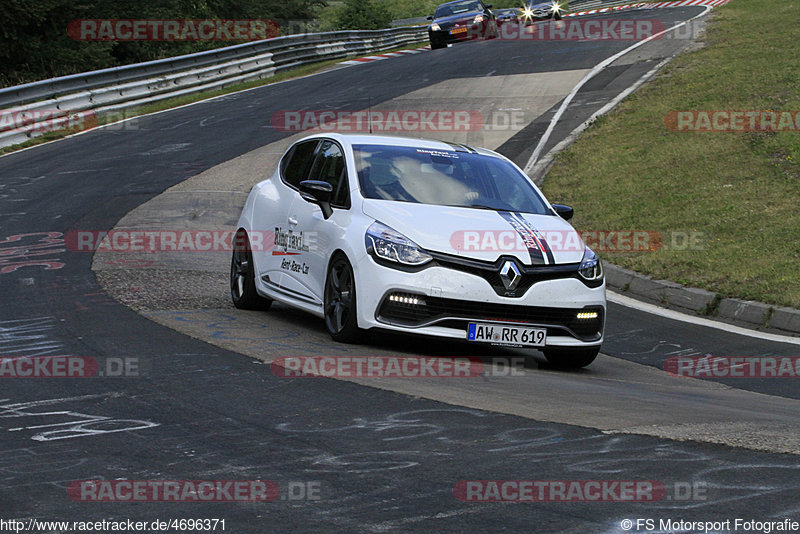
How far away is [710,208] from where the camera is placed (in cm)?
1460

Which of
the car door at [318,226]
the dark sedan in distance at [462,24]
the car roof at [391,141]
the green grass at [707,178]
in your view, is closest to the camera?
the car door at [318,226]

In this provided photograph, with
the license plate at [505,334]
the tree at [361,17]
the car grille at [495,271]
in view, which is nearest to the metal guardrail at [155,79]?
the car grille at [495,271]

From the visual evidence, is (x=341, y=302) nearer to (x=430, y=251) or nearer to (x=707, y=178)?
(x=430, y=251)

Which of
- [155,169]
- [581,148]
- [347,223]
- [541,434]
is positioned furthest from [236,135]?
[541,434]

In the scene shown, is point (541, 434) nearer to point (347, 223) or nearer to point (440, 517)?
point (440, 517)

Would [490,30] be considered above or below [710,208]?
above

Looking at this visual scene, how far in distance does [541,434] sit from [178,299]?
5558 mm

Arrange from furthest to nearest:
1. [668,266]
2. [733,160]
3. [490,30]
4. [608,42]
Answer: [490,30] → [608,42] → [733,160] → [668,266]

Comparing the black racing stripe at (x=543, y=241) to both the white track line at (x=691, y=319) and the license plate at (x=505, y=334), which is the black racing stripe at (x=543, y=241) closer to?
the license plate at (x=505, y=334)

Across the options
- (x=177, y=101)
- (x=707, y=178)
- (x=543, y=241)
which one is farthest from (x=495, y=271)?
(x=177, y=101)

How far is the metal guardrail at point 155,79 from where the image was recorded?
23.4 metres

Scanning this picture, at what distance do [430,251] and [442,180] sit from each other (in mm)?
1308

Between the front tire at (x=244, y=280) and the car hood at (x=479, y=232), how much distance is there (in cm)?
205

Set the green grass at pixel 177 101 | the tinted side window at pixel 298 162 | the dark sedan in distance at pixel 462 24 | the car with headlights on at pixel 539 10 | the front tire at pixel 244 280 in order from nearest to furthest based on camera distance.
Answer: the tinted side window at pixel 298 162
the front tire at pixel 244 280
the green grass at pixel 177 101
the dark sedan in distance at pixel 462 24
the car with headlights on at pixel 539 10
